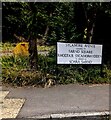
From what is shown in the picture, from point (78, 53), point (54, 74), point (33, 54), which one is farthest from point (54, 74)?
point (33, 54)

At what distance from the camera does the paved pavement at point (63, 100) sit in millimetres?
6887

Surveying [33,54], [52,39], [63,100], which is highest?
[52,39]

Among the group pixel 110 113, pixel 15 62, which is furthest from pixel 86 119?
pixel 15 62

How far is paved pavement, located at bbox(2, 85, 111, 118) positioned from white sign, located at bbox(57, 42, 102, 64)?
1016 mm

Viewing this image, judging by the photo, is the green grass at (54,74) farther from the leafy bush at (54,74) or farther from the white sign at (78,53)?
the white sign at (78,53)

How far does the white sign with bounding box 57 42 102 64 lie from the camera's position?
9938 mm

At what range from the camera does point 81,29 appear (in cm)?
1535

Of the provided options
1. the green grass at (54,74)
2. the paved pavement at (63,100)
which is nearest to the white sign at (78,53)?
the green grass at (54,74)

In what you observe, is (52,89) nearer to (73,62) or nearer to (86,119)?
(73,62)

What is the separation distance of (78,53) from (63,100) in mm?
2541

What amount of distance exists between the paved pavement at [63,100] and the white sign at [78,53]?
3.33 ft

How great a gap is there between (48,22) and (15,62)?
6.05 feet

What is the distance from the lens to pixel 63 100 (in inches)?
309

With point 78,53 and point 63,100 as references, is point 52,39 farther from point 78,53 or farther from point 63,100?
point 63,100
